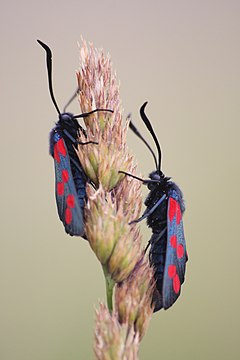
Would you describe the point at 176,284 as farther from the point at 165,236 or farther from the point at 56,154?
the point at 56,154

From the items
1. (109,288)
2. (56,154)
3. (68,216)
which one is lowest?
(109,288)

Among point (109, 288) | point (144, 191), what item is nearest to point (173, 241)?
point (109, 288)

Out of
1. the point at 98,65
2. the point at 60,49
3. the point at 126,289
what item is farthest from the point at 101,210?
the point at 60,49

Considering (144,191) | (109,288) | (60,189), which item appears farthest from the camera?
(144,191)

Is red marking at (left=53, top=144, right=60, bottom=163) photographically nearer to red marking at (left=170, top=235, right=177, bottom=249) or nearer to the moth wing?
the moth wing

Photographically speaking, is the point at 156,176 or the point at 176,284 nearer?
the point at 176,284

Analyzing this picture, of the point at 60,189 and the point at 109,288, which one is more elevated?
the point at 60,189

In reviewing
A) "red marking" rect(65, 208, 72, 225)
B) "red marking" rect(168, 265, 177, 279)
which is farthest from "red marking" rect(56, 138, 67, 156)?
"red marking" rect(168, 265, 177, 279)

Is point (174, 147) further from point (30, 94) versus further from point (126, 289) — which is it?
point (126, 289)
